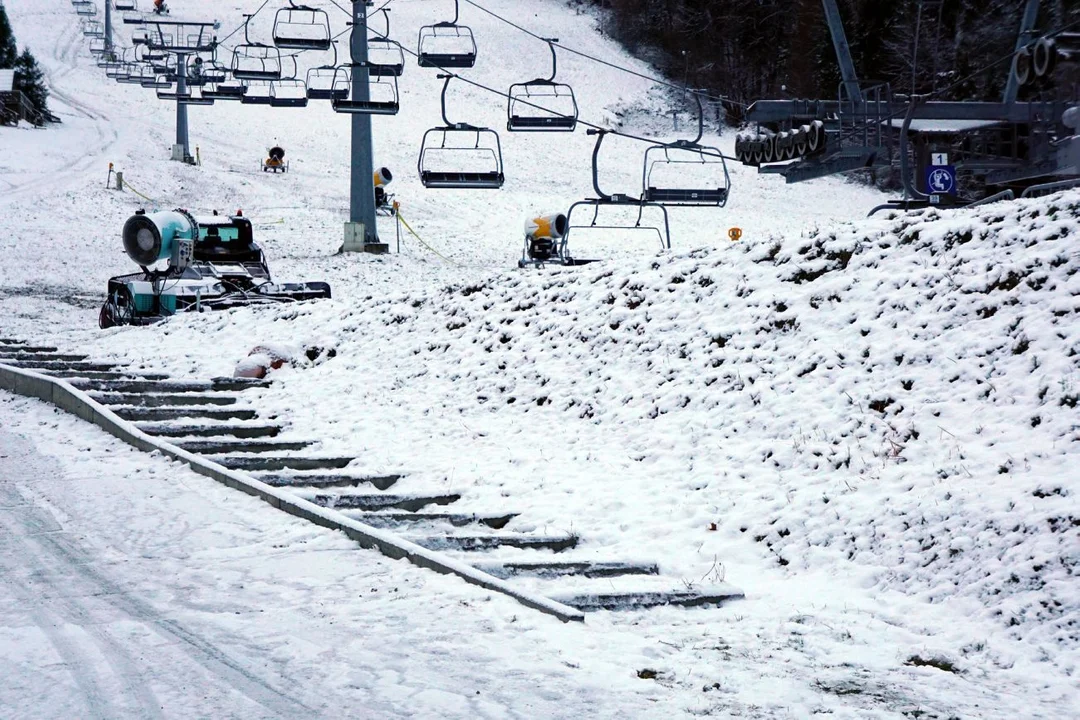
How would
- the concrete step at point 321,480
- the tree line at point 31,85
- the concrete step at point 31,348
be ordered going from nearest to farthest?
the concrete step at point 321,480
the concrete step at point 31,348
the tree line at point 31,85

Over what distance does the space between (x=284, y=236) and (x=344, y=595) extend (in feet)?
107

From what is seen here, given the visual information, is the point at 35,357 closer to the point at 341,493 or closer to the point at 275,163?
the point at 341,493

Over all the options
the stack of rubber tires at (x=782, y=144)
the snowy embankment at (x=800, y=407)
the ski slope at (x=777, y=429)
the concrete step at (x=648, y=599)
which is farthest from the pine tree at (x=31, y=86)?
the concrete step at (x=648, y=599)

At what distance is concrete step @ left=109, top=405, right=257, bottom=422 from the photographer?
12.1 meters

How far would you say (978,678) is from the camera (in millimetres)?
5719

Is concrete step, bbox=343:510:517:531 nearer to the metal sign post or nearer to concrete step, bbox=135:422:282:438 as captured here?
concrete step, bbox=135:422:282:438

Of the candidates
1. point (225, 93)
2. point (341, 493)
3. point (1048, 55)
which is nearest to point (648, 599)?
point (341, 493)

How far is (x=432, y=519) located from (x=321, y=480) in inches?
56.1

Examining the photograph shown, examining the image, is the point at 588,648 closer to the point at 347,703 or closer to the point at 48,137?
the point at 347,703

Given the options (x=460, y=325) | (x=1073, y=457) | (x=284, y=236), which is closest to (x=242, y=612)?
(x=1073, y=457)

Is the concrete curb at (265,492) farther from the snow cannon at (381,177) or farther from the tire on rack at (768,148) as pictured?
the snow cannon at (381,177)

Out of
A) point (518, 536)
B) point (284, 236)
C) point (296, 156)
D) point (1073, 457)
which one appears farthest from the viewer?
point (296, 156)

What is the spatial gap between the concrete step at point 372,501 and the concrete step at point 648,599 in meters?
2.56

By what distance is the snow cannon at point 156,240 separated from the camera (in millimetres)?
20000
